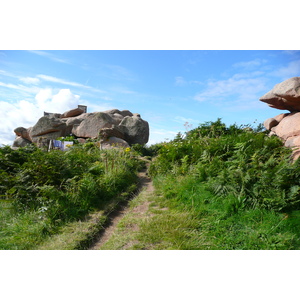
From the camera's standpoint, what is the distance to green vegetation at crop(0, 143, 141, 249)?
4.43m

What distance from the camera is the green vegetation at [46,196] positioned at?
443cm

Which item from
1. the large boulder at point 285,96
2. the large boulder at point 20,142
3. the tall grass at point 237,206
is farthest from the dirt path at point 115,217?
the large boulder at point 20,142

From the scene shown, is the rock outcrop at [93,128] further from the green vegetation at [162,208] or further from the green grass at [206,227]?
the green grass at [206,227]

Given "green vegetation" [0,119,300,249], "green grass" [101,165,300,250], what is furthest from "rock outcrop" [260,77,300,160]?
"green grass" [101,165,300,250]

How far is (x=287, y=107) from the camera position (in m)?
9.67

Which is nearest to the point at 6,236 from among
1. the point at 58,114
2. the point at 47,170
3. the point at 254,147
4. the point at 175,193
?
the point at 47,170

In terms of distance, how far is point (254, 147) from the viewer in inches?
295

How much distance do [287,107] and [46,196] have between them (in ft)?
30.0

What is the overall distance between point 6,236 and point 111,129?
11.3m

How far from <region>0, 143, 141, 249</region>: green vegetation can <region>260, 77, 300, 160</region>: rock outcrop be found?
5.70 m

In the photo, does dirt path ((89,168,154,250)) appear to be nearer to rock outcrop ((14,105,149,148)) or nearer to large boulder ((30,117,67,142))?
rock outcrop ((14,105,149,148))

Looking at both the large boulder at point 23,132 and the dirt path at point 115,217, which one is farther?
the large boulder at point 23,132

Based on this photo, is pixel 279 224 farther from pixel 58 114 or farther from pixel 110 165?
pixel 58 114

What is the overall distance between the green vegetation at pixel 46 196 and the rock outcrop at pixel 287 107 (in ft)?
18.7
